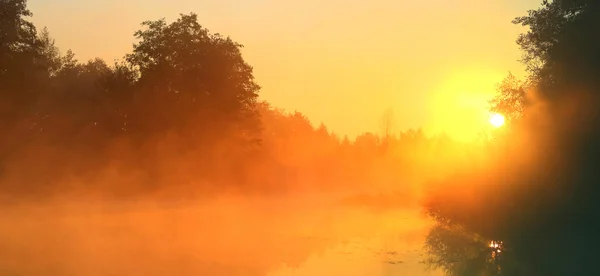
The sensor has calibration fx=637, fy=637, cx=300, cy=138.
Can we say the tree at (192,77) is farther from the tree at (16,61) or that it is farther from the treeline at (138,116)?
the tree at (16,61)

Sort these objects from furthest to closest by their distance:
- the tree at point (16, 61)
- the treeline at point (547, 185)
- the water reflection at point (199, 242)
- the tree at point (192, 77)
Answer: the tree at point (192, 77) < the tree at point (16, 61) < the treeline at point (547, 185) < the water reflection at point (199, 242)

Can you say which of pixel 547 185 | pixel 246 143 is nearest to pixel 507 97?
pixel 547 185

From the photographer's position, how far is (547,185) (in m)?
20.4

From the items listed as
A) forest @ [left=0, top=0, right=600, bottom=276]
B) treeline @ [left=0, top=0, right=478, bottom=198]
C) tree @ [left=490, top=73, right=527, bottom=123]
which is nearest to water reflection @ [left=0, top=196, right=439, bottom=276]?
forest @ [left=0, top=0, right=600, bottom=276]

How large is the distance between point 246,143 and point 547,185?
3715cm

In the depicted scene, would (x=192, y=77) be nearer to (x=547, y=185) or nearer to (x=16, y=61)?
(x=16, y=61)

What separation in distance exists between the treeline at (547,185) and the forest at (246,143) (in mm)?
44

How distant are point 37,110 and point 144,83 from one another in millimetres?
8609

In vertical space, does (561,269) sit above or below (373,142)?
below

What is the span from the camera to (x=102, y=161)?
159 ft

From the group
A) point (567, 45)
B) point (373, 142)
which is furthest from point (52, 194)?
point (373, 142)

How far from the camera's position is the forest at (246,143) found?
20.2 metres

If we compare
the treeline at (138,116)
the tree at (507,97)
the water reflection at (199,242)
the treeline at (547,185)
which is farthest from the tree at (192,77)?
the treeline at (547,185)

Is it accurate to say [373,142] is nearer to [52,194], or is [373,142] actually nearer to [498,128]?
[52,194]
